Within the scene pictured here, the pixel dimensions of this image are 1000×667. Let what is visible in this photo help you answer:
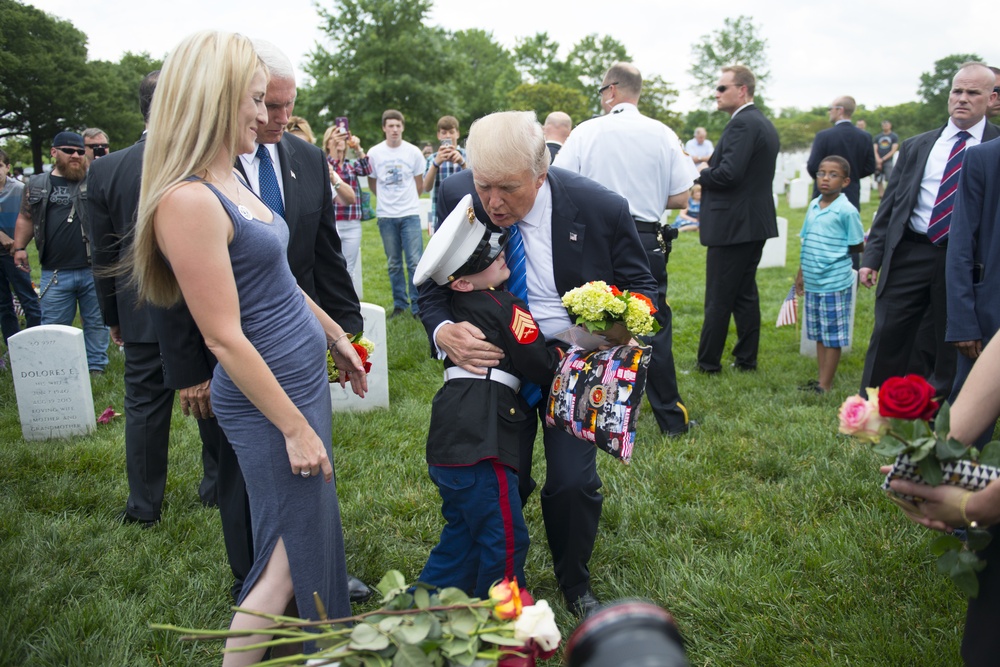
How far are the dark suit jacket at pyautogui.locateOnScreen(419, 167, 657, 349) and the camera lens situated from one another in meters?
2.13

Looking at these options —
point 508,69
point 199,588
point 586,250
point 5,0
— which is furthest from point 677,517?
point 508,69

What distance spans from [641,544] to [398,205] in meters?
6.83

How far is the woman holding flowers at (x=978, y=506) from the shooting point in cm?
186

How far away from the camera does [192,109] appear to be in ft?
7.13

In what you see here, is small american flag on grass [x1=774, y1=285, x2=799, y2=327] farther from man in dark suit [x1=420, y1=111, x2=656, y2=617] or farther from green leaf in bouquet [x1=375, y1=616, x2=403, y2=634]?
green leaf in bouquet [x1=375, y1=616, x2=403, y2=634]

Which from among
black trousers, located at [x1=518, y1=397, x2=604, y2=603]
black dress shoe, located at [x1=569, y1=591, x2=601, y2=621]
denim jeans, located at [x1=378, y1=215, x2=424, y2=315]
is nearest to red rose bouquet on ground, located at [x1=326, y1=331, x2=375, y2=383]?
black trousers, located at [x1=518, y1=397, x2=604, y2=603]

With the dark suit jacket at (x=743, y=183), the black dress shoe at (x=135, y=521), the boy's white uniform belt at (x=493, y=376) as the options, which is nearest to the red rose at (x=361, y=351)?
the boy's white uniform belt at (x=493, y=376)

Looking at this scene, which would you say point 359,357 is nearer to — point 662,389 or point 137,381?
point 137,381

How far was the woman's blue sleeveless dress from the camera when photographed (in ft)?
7.79

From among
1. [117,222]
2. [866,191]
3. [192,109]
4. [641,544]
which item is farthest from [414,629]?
[866,191]

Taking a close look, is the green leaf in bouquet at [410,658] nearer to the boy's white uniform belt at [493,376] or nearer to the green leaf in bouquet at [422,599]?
the green leaf in bouquet at [422,599]

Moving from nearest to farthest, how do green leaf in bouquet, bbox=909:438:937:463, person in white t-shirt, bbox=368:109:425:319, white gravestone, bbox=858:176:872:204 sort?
green leaf in bouquet, bbox=909:438:937:463, person in white t-shirt, bbox=368:109:425:319, white gravestone, bbox=858:176:872:204

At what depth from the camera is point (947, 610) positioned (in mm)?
3211

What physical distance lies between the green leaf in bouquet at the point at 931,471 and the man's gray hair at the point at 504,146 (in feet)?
5.49
